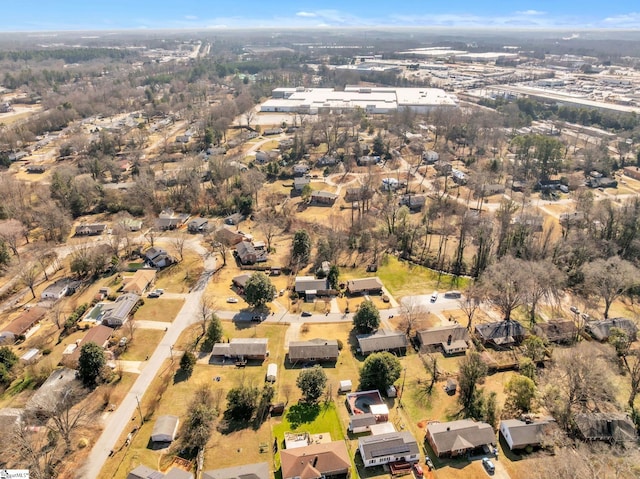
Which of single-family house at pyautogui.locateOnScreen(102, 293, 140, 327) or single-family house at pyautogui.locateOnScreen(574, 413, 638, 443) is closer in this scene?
single-family house at pyautogui.locateOnScreen(574, 413, 638, 443)

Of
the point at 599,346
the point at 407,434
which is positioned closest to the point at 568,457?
the point at 407,434

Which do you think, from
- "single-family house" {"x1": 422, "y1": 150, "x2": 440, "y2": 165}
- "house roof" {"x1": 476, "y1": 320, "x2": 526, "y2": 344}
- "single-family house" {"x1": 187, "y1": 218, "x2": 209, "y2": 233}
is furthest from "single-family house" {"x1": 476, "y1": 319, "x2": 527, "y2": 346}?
"single-family house" {"x1": 422, "y1": 150, "x2": 440, "y2": 165}

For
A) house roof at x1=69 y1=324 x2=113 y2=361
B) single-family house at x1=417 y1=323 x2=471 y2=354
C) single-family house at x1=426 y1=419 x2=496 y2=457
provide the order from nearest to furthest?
1. single-family house at x1=426 y1=419 x2=496 y2=457
2. house roof at x1=69 y1=324 x2=113 y2=361
3. single-family house at x1=417 y1=323 x2=471 y2=354

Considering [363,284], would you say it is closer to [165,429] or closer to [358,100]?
[165,429]

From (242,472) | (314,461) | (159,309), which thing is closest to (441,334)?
(314,461)

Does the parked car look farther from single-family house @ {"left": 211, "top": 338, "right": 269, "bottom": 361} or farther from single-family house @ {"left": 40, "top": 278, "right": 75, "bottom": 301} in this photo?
single-family house @ {"left": 40, "top": 278, "right": 75, "bottom": 301}
